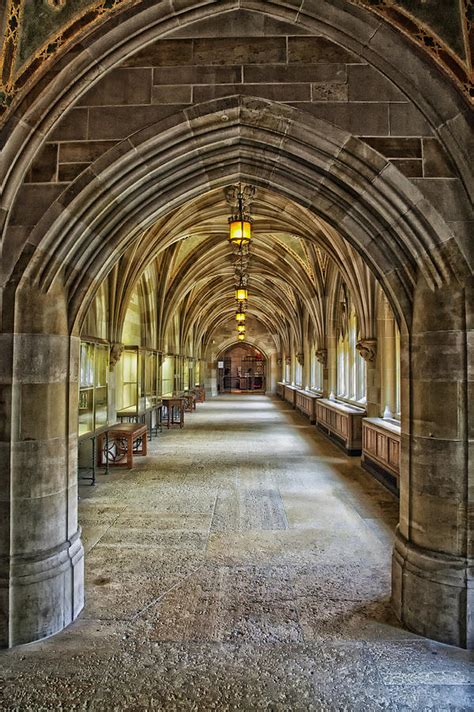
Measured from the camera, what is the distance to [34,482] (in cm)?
320

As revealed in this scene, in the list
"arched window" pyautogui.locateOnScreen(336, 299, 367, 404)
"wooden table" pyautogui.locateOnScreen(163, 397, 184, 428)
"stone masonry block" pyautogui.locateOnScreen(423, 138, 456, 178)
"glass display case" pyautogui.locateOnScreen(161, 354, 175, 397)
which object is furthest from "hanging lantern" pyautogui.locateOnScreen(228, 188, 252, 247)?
"glass display case" pyautogui.locateOnScreen(161, 354, 175, 397)

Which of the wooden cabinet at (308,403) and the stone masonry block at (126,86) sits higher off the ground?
the stone masonry block at (126,86)

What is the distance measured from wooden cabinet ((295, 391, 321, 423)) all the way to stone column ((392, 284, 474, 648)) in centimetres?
1037

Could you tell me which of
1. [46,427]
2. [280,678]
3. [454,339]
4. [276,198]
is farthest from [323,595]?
[276,198]

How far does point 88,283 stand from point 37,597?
2.31m

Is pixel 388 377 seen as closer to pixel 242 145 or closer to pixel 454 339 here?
pixel 454 339

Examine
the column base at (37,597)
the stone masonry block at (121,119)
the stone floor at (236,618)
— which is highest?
the stone masonry block at (121,119)

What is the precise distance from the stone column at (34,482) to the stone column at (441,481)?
8.40ft

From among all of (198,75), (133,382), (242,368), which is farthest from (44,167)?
(242,368)

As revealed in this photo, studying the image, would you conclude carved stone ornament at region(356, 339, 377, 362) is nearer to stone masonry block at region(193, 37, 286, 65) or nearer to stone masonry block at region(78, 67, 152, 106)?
stone masonry block at region(193, 37, 286, 65)

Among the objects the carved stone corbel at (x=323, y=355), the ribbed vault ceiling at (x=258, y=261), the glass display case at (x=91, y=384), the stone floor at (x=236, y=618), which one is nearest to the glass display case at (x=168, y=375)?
the ribbed vault ceiling at (x=258, y=261)

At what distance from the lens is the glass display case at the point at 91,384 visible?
6906mm

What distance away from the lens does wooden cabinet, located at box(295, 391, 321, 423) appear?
576 inches

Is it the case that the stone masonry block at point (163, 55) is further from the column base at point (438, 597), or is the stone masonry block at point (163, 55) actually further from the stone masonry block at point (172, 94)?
the column base at point (438, 597)
